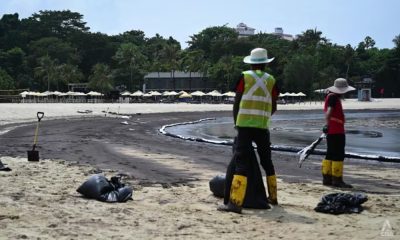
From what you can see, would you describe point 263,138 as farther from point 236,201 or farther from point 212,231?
point 212,231

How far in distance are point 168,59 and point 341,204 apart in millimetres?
111419

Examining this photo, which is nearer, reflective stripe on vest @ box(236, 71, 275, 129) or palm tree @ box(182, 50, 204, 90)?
reflective stripe on vest @ box(236, 71, 275, 129)

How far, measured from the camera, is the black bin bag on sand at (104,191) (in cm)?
672

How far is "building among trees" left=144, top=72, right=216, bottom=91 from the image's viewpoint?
113 m

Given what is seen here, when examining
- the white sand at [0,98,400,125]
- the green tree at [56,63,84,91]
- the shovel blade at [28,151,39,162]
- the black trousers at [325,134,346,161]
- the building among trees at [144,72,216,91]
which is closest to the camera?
the black trousers at [325,134,346,161]

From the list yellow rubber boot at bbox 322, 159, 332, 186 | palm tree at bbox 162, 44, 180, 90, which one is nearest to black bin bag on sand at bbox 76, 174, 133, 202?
yellow rubber boot at bbox 322, 159, 332, 186

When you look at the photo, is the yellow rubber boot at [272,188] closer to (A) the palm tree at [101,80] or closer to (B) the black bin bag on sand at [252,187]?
(B) the black bin bag on sand at [252,187]

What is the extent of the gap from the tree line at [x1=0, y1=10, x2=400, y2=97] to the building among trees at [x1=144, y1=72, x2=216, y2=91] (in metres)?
1.61

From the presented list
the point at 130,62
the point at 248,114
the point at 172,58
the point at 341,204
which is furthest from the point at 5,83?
the point at 341,204

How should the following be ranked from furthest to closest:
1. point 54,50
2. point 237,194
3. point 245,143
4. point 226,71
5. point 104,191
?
1. point 54,50
2. point 226,71
3. point 104,191
4. point 245,143
5. point 237,194

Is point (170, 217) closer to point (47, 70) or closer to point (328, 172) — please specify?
point (328, 172)

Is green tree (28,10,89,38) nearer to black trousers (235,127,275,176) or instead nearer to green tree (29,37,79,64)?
green tree (29,37,79,64)

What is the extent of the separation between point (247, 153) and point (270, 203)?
79 cm

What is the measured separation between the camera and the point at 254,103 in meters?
6.36
